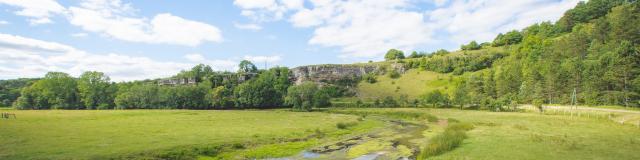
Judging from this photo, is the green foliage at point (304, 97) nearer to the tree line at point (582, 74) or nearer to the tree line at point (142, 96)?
the tree line at point (142, 96)

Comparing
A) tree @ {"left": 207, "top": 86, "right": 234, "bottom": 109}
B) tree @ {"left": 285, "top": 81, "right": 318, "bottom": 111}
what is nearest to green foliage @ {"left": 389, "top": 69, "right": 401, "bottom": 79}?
tree @ {"left": 285, "top": 81, "right": 318, "bottom": 111}

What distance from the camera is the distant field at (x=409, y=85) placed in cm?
16150

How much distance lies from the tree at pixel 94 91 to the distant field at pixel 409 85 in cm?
10659

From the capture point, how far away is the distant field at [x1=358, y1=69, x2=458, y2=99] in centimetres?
16150

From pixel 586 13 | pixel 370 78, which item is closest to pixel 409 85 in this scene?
pixel 370 78

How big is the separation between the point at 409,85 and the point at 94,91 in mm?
134836

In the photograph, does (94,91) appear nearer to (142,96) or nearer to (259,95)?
(142,96)

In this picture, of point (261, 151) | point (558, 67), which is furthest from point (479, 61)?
point (261, 151)

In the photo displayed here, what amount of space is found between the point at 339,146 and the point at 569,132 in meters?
25.0

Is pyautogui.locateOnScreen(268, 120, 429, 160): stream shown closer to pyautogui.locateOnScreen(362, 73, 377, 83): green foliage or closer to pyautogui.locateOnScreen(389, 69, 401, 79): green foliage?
pyautogui.locateOnScreen(362, 73, 377, 83): green foliage

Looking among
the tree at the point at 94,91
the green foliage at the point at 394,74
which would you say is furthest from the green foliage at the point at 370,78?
the tree at the point at 94,91

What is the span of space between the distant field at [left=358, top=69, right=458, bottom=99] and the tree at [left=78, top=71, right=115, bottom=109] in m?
107

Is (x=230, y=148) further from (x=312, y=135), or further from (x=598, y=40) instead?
(x=598, y=40)

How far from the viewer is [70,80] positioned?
148 metres
